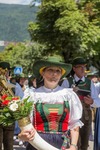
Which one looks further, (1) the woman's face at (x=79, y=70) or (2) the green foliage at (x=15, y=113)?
(1) the woman's face at (x=79, y=70)

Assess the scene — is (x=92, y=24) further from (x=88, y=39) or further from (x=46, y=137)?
(x=46, y=137)

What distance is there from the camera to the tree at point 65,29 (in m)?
32.2

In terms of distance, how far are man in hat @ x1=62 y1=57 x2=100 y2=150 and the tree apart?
81.2ft

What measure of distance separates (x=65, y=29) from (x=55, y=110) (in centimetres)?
2816

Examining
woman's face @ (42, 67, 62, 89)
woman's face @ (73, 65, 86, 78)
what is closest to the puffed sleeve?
woman's face @ (42, 67, 62, 89)

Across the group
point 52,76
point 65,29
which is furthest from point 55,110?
point 65,29

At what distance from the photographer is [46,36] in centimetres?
3359

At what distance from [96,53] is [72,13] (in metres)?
4.18

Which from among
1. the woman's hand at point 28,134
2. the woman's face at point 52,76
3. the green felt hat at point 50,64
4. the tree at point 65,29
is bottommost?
the woman's hand at point 28,134

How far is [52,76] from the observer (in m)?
Answer: 3.85

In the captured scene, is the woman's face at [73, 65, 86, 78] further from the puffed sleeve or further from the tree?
the tree

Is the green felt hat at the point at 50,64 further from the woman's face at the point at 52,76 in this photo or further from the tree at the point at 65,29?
the tree at the point at 65,29

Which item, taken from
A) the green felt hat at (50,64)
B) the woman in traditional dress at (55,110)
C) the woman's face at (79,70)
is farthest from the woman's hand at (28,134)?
the woman's face at (79,70)

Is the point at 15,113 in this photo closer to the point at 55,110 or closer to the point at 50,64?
the point at 55,110
